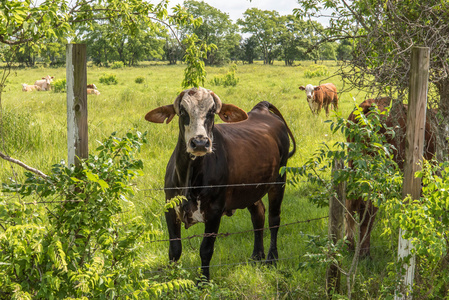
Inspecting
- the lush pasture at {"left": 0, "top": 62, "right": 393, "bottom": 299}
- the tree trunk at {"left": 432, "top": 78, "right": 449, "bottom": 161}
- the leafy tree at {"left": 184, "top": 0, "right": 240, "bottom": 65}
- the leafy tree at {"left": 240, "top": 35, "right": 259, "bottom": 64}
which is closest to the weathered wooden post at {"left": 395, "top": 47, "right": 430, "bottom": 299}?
the lush pasture at {"left": 0, "top": 62, "right": 393, "bottom": 299}

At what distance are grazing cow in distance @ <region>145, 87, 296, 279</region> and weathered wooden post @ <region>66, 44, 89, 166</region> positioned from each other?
1.04 metres

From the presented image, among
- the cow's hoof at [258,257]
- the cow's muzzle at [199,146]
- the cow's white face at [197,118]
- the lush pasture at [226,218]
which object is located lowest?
the cow's hoof at [258,257]

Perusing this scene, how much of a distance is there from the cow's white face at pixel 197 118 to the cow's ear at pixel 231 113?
17 centimetres

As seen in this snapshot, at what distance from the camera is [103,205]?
101 inches

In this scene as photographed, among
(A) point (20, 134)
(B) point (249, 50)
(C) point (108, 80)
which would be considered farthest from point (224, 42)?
(A) point (20, 134)

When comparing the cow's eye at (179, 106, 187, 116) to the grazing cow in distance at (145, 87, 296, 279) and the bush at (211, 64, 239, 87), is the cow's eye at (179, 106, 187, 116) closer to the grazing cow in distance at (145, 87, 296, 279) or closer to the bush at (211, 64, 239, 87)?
the grazing cow in distance at (145, 87, 296, 279)

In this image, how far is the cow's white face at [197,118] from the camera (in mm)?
3775

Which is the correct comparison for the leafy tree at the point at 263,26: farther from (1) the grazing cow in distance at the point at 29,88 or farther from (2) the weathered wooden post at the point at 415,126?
(2) the weathered wooden post at the point at 415,126

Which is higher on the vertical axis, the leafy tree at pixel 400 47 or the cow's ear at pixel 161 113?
the leafy tree at pixel 400 47

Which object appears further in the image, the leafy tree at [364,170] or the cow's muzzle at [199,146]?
the cow's muzzle at [199,146]

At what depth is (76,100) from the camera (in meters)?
2.77

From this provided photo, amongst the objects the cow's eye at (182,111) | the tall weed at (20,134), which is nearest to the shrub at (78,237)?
the cow's eye at (182,111)

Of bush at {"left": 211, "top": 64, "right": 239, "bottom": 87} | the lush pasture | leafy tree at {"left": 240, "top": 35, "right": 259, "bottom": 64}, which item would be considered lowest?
the lush pasture

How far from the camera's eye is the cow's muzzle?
147 inches
